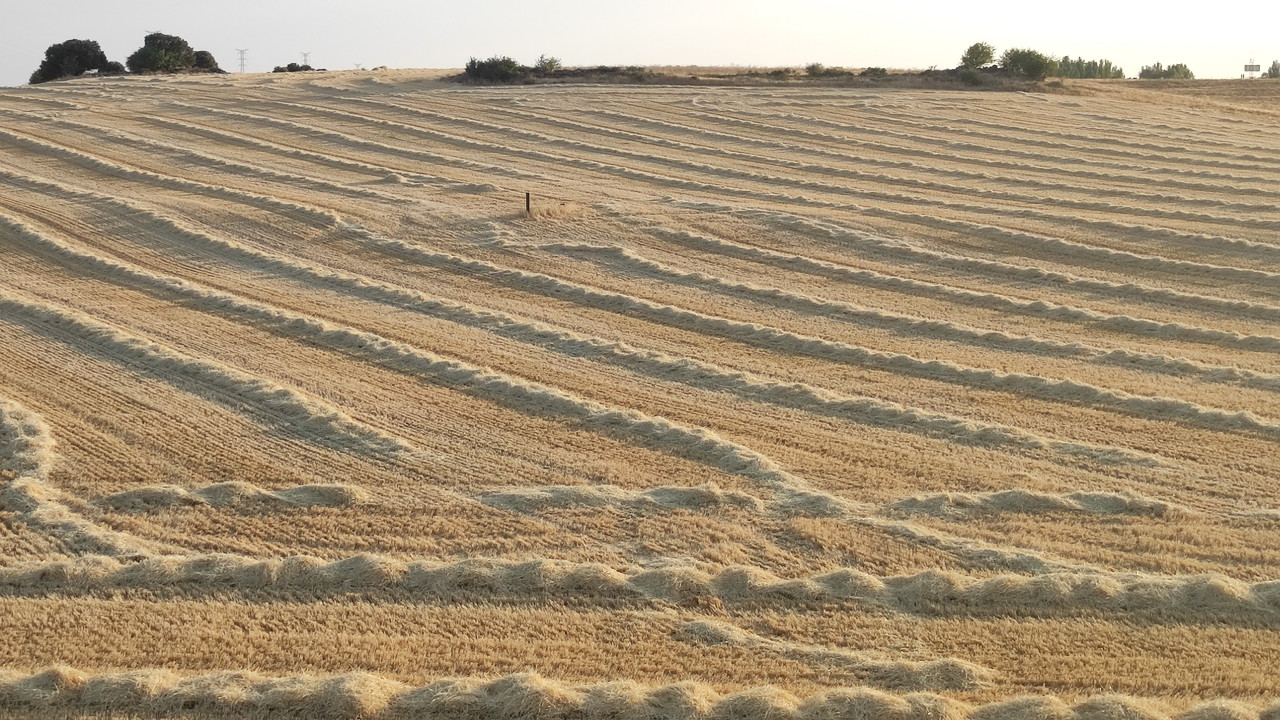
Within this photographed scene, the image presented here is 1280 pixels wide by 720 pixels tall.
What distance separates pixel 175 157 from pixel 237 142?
7.51 ft

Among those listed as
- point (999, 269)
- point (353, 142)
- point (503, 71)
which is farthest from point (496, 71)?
point (999, 269)

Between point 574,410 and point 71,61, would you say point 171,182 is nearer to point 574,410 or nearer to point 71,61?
point 574,410

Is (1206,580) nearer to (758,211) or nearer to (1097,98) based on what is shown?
(758,211)

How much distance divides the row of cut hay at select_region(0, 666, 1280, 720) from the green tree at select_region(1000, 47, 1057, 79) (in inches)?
1315

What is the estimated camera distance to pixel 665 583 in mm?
5602

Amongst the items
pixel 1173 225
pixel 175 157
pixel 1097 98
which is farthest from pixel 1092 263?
pixel 1097 98

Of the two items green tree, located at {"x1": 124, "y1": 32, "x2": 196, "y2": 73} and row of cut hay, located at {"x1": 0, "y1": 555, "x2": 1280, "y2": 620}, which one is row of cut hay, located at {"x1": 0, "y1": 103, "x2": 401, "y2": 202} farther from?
green tree, located at {"x1": 124, "y1": 32, "x2": 196, "y2": 73}

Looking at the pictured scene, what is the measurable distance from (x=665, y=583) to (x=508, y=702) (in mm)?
1229

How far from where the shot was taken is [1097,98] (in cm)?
3102

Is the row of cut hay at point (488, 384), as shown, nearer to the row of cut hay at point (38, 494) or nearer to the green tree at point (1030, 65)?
the row of cut hay at point (38, 494)

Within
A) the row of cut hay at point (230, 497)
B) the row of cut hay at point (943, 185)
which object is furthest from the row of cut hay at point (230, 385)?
the row of cut hay at point (943, 185)

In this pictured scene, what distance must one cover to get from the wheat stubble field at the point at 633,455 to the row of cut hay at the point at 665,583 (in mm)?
23

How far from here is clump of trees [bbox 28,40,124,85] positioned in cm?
3750

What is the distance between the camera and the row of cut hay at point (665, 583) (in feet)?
17.8
